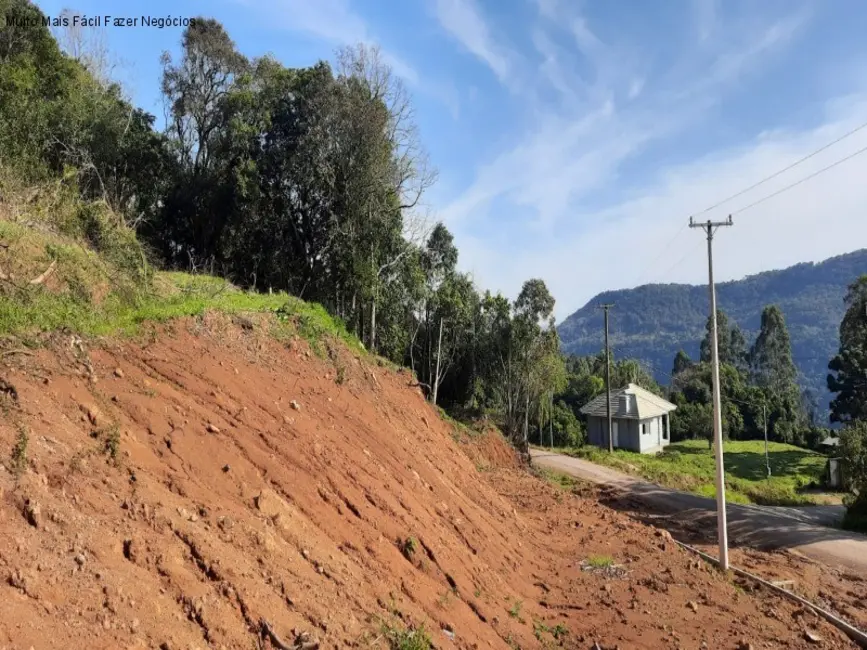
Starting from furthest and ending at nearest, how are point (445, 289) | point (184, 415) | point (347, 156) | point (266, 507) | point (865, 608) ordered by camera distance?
point (445, 289) → point (347, 156) → point (865, 608) → point (184, 415) → point (266, 507)

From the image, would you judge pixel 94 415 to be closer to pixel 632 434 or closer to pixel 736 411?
pixel 632 434

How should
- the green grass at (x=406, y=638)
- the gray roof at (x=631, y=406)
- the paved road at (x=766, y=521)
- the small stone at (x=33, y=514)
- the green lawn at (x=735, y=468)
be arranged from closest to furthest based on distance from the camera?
the small stone at (x=33, y=514) < the green grass at (x=406, y=638) < the paved road at (x=766, y=521) < the green lawn at (x=735, y=468) < the gray roof at (x=631, y=406)

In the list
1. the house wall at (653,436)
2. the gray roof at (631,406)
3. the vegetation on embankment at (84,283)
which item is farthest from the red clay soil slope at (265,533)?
the house wall at (653,436)

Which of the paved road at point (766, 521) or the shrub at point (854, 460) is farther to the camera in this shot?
the shrub at point (854, 460)

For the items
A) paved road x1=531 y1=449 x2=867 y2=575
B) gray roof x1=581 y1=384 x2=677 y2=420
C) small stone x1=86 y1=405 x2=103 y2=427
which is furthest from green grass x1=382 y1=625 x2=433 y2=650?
gray roof x1=581 y1=384 x2=677 y2=420

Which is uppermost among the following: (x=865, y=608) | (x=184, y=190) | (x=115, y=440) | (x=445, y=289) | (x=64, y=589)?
(x=184, y=190)

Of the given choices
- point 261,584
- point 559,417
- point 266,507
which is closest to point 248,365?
point 266,507

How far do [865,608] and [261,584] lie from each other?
12166 mm

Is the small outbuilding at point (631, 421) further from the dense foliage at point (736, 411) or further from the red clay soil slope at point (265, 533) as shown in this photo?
the red clay soil slope at point (265, 533)

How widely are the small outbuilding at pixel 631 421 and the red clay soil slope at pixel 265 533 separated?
3314cm

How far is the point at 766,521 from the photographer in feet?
67.2

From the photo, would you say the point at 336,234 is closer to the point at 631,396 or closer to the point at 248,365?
the point at 248,365

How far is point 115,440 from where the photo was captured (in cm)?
544

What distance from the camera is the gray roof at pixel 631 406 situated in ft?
146
